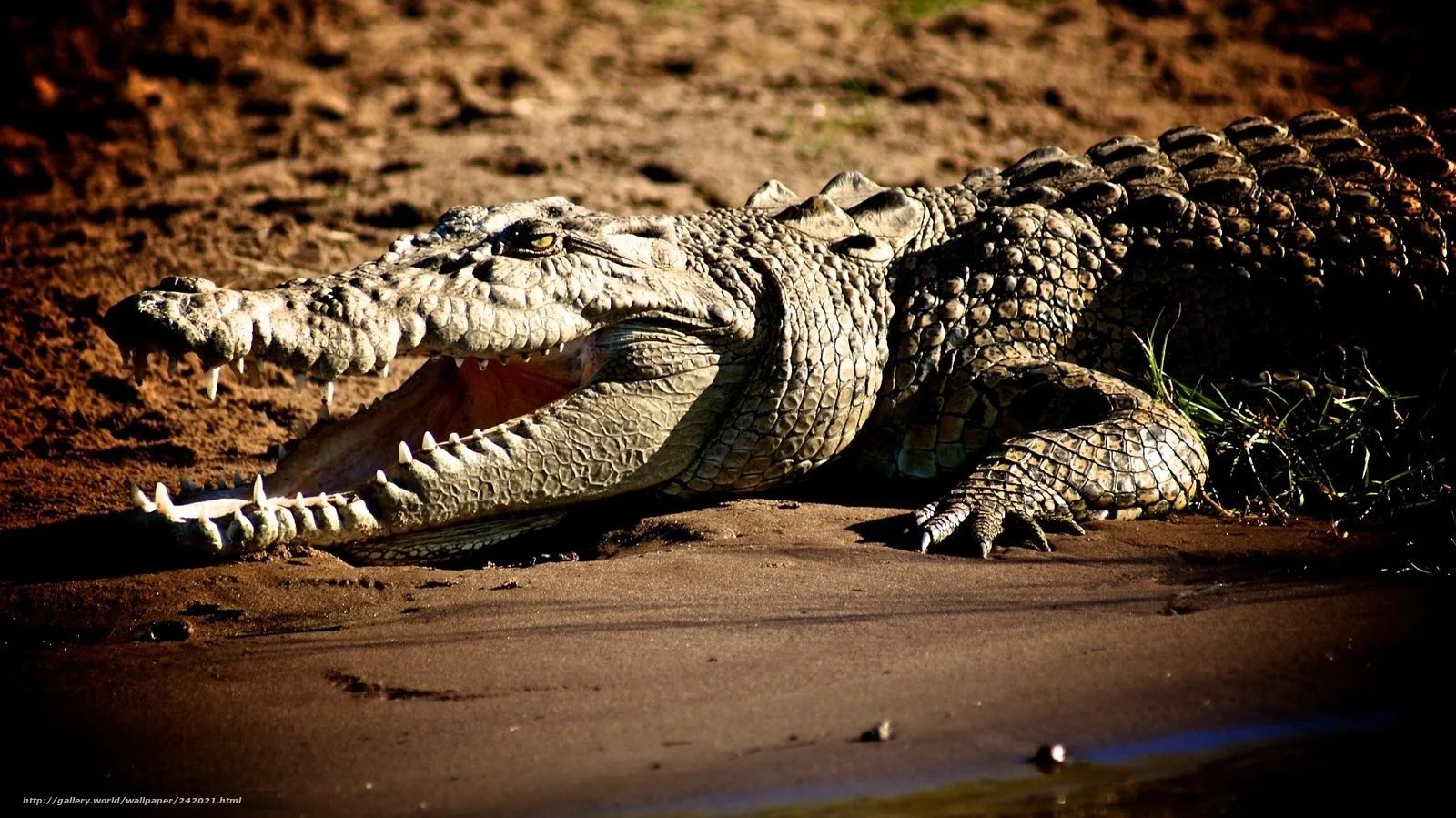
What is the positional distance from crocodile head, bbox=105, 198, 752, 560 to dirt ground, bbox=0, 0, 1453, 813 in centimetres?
21

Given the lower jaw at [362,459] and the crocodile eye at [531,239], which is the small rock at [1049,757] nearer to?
the lower jaw at [362,459]

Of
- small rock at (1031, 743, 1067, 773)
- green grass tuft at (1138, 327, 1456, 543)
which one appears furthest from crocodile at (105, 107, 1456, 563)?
small rock at (1031, 743, 1067, 773)

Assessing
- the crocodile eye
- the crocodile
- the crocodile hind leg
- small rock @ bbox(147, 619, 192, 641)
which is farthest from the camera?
the crocodile eye

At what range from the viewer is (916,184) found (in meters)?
8.00

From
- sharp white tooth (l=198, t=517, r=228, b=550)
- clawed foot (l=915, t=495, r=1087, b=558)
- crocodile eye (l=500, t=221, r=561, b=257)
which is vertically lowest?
sharp white tooth (l=198, t=517, r=228, b=550)

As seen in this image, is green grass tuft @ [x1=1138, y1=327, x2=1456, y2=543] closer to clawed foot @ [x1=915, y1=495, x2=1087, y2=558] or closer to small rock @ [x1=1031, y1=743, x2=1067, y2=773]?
clawed foot @ [x1=915, y1=495, x2=1087, y2=558]

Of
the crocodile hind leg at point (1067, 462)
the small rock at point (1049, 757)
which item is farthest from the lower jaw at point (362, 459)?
the small rock at point (1049, 757)

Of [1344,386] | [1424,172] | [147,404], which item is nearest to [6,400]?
[147,404]

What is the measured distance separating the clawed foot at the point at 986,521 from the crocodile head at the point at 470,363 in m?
0.90

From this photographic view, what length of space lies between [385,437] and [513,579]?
2.63ft

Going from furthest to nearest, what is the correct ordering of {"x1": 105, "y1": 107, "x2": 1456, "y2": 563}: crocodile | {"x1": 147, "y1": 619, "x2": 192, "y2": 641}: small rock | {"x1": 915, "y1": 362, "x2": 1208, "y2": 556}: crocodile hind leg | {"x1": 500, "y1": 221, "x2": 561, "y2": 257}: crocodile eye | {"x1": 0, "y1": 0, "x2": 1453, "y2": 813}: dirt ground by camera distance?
{"x1": 500, "y1": 221, "x2": 561, "y2": 257}: crocodile eye → {"x1": 915, "y1": 362, "x2": 1208, "y2": 556}: crocodile hind leg → {"x1": 105, "y1": 107, "x2": 1456, "y2": 563}: crocodile → {"x1": 147, "y1": 619, "x2": 192, "y2": 641}: small rock → {"x1": 0, "y1": 0, "x2": 1453, "y2": 813}: dirt ground

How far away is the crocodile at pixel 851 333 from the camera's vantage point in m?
4.10

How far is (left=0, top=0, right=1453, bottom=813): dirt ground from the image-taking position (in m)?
3.01

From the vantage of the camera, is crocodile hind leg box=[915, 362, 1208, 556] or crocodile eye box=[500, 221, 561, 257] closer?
crocodile hind leg box=[915, 362, 1208, 556]
